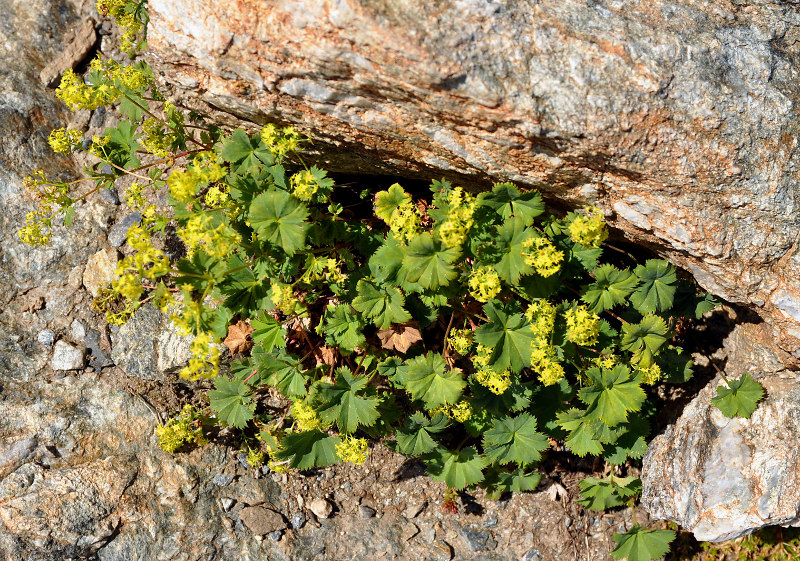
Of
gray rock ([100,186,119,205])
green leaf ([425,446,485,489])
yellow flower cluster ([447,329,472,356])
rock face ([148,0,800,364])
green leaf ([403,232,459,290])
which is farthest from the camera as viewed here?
gray rock ([100,186,119,205])

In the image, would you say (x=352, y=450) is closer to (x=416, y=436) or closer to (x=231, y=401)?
(x=416, y=436)

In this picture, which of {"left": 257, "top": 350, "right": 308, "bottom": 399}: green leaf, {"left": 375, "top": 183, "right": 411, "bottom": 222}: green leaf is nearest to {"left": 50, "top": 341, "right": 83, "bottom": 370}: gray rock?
{"left": 257, "top": 350, "right": 308, "bottom": 399}: green leaf

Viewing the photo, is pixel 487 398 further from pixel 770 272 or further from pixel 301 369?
pixel 770 272

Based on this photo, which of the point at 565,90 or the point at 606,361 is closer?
the point at 565,90

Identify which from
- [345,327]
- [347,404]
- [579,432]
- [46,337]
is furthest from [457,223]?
[46,337]

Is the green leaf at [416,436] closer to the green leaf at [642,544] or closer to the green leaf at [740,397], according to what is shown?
the green leaf at [642,544]

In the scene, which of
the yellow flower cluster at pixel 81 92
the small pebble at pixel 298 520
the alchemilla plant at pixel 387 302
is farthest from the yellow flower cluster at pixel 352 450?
the yellow flower cluster at pixel 81 92

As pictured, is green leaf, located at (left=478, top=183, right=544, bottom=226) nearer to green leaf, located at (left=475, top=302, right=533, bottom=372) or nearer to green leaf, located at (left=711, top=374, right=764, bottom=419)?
green leaf, located at (left=475, top=302, right=533, bottom=372)
